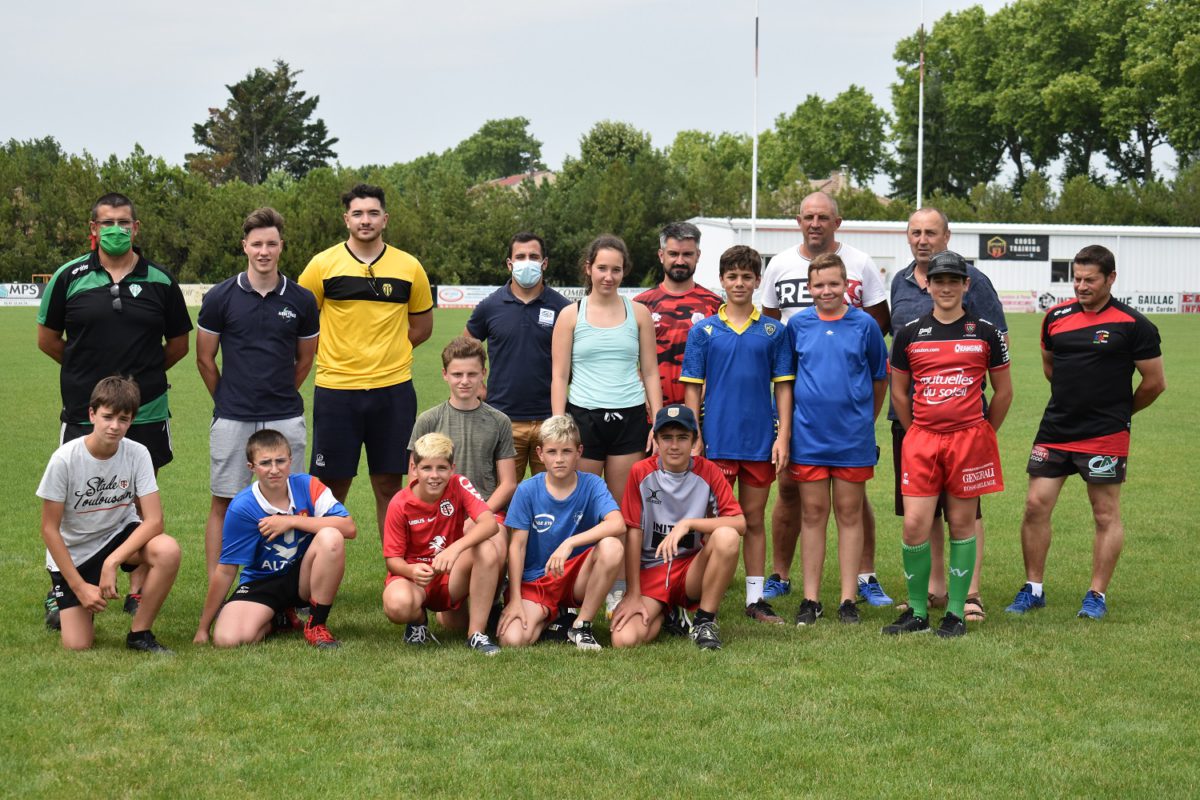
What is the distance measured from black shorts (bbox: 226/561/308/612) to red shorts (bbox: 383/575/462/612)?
475 millimetres

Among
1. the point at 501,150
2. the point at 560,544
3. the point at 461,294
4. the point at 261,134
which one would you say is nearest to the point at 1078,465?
the point at 560,544

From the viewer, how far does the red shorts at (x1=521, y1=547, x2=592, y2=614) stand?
5918mm

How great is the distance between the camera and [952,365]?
6039 millimetres

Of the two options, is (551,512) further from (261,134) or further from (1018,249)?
(261,134)

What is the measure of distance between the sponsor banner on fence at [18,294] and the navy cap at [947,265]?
4695cm

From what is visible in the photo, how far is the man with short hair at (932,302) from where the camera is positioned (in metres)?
6.57

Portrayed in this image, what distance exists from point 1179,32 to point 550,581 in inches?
2335

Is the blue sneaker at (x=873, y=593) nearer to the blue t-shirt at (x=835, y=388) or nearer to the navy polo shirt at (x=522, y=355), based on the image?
the blue t-shirt at (x=835, y=388)

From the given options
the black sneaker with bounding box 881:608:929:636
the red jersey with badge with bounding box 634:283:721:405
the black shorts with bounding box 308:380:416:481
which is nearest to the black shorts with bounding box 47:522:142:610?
the black shorts with bounding box 308:380:416:481

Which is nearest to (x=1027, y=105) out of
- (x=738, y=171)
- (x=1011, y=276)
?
(x=738, y=171)

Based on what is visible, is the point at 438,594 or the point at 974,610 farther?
the point at 974,610

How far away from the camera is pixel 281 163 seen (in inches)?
3442

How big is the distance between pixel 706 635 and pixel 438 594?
1.32 meters

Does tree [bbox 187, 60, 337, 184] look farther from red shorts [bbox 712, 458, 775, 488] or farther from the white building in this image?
red shorts [bbox 712, 458, 775, 488]
